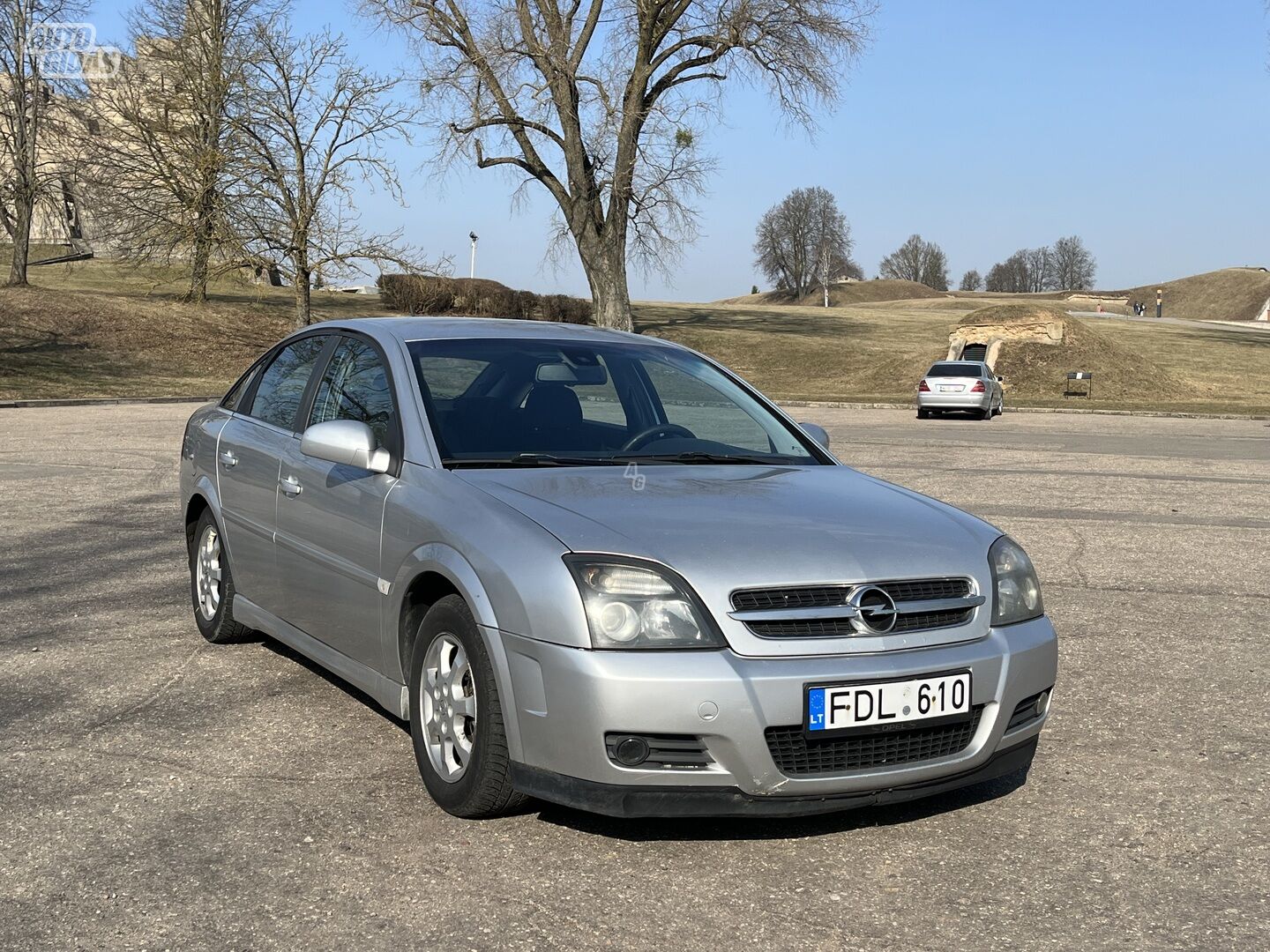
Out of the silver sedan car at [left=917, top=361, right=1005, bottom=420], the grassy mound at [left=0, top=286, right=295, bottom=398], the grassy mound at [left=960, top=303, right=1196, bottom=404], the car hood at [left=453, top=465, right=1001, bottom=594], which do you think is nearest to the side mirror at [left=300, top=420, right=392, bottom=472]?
the car hood at [left=453, top=465, right=1001, bottom=594]

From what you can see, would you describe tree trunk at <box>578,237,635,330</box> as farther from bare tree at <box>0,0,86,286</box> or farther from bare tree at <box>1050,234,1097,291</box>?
bare tree at <box>1050,234,1097,291</box>

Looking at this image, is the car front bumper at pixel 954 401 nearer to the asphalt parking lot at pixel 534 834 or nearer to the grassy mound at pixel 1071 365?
the grassy mound at pixel 1071 365

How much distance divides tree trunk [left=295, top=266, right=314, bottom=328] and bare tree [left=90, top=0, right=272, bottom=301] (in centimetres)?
170

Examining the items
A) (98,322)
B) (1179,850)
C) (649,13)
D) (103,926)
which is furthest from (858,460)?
(98,322)

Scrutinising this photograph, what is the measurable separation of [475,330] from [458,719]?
1.93m

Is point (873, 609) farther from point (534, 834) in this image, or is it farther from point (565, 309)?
point (565, 309)

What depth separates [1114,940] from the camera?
3408mm

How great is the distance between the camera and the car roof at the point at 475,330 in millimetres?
5480

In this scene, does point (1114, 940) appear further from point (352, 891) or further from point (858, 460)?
point (858, 460)

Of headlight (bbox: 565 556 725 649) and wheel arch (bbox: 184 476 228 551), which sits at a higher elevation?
headlight (bbox: 565 556 725 649)

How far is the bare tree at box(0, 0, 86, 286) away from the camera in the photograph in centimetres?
4250

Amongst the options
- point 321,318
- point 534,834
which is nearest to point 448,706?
point 534,834

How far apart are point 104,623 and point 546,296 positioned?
44.1 meters

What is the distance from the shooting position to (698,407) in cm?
582
